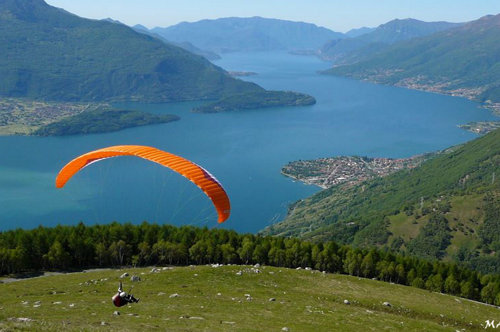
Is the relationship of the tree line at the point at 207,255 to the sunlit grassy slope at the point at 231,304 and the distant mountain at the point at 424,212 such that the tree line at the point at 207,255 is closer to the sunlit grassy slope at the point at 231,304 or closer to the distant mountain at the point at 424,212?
the sunlit grassy slope at the point at 231,304

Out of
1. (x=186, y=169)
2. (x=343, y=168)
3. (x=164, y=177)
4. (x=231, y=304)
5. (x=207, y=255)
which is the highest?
(x=186, y=169)

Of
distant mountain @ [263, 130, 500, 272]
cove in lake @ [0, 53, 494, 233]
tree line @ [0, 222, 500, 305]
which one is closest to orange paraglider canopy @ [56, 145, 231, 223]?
tree line @ [0, 222, 500, 305]

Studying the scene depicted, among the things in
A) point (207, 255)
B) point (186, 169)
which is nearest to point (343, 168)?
point (207, 255)

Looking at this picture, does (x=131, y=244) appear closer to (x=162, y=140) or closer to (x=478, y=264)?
(x=478, y=264)

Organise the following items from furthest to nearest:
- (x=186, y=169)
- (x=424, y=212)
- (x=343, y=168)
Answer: (x=343, y=168) → (x=424, y=212) → (x=186, y=169)

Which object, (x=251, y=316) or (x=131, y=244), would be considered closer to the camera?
(x=251, y=316)

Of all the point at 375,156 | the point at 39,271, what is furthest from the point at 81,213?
the point at 375,156

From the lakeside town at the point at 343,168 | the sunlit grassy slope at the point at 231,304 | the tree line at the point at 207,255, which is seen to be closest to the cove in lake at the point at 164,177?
the lakeside town at the point at 343,168

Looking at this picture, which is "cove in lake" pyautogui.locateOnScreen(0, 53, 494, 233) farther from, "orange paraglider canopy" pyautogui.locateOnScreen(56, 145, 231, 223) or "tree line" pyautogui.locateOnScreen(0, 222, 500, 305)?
"orange paraglider canopy" pyautogui.locateOnScreen(56, 145, 231, 223)

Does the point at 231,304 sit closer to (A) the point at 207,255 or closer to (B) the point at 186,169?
(B) the point at 186,169
